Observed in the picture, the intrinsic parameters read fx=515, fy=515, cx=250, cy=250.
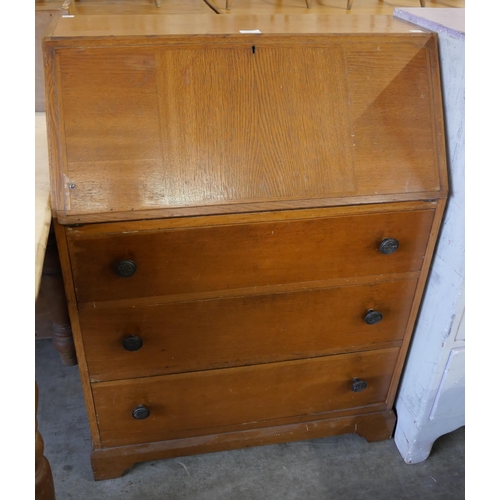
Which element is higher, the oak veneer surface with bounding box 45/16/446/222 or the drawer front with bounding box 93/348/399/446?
the oak veneer surface with bounding box 45/16/446/222

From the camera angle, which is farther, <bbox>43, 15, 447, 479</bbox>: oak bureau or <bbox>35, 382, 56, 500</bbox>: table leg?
<bbox>43, 15, 447, 479</bbox>: oak bureau

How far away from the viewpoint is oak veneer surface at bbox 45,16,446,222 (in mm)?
1174

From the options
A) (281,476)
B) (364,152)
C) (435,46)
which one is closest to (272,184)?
(364,152)

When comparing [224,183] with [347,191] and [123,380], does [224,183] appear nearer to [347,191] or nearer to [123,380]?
[347,191]

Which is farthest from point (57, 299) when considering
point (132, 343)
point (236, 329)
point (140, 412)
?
point (236, 329)

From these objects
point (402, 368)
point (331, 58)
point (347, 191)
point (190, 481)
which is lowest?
point (190, 481)

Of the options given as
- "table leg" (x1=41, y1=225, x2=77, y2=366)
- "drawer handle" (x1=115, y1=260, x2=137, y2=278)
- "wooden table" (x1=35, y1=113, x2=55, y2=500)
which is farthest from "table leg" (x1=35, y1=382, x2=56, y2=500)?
"table leg" (x1=41, y1=225, x2=77, y2=366)

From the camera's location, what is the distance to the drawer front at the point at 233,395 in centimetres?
149

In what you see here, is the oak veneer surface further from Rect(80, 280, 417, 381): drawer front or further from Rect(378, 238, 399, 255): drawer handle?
Rect(80, 280, 417, 381): drawer front

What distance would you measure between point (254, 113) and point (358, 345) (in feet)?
2.48

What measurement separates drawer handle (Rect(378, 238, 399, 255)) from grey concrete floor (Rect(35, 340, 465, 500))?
31.0 inches

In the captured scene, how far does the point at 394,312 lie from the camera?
1519 mm

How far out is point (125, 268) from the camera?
4.00 ft

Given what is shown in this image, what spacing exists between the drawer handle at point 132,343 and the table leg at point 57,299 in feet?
0.78
